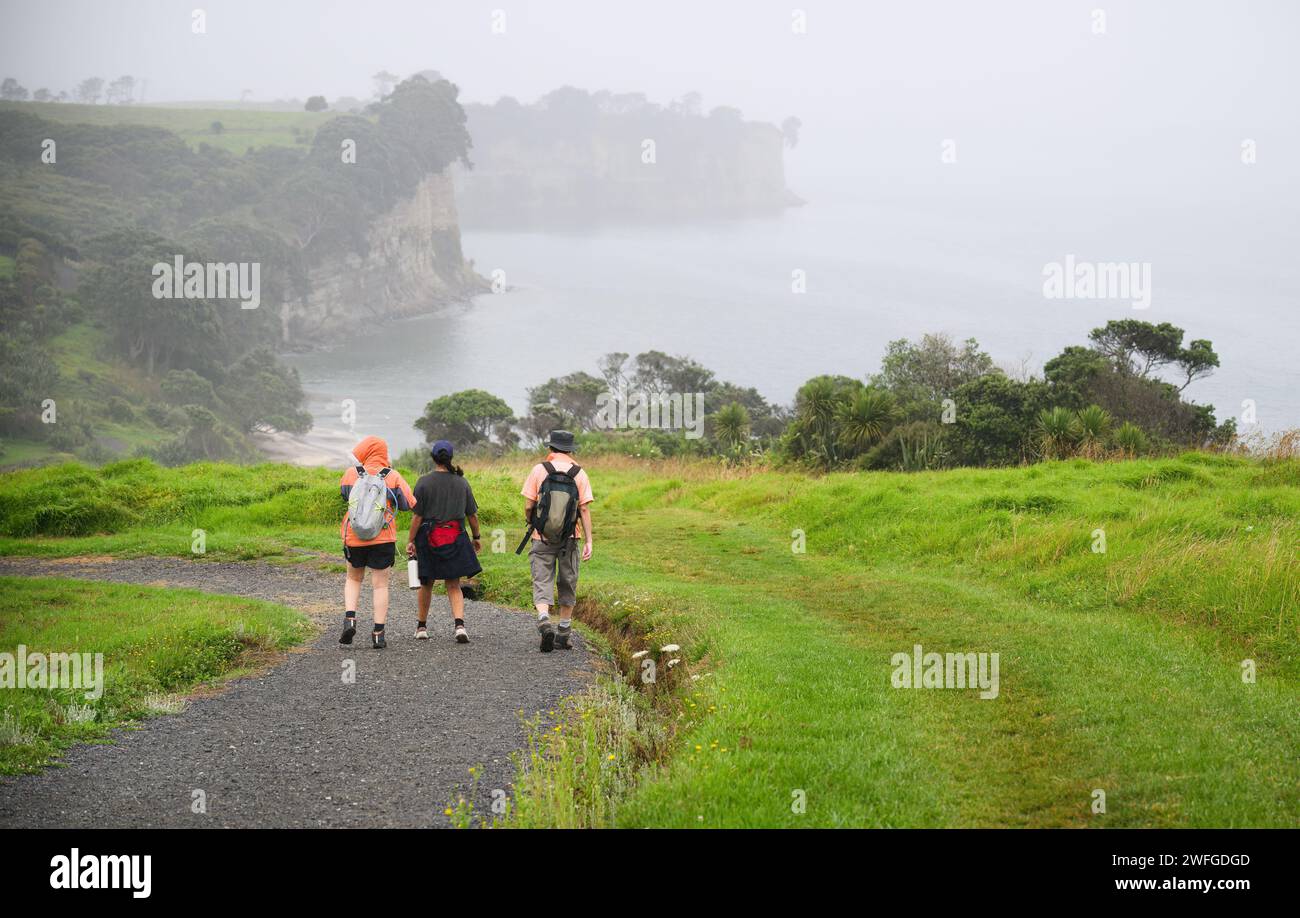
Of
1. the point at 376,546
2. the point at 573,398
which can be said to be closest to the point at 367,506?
the point at 376,546

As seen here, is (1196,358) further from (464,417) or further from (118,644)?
(464,417)

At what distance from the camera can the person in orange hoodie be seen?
36.7ft

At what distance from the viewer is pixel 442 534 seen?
11.4m

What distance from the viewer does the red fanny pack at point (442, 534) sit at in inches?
448

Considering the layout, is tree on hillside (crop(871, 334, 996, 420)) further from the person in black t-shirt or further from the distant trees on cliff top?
the person in black t-shirt

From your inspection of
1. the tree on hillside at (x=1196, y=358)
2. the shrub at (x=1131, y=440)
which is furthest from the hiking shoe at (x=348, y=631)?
the tree on hillside at (x=1196, y=358)

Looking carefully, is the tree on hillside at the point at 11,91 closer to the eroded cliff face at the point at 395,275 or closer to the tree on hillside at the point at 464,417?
the eroded cliff face at the point at 395,275

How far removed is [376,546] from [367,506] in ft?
1.49

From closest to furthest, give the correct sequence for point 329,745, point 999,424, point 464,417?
1. point 329,745
2. point 999,424
3. point 464,417

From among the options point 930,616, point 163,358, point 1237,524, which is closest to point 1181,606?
point 930,616

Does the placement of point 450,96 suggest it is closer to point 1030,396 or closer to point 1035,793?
point 1030,396

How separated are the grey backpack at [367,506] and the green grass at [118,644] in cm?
152

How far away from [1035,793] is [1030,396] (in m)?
23.3

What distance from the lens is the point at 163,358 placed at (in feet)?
314
